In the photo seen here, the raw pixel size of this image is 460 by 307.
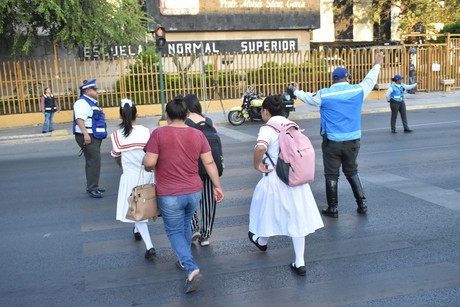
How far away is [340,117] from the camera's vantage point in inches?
254

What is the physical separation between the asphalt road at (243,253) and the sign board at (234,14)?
18.9 meters

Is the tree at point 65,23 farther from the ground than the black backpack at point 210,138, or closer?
farther from the ground

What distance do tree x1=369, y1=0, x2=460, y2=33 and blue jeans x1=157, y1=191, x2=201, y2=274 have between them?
107ft

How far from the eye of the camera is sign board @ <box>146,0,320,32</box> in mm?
26984

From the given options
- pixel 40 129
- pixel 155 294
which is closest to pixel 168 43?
pixel 40 129

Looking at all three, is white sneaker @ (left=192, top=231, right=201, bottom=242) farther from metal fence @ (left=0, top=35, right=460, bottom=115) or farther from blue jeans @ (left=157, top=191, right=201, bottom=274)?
metal fence @ (left=0, top=35, right=460, bottom=115)

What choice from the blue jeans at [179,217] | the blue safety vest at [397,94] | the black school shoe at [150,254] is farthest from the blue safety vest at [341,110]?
the blue safety vest at [397,94]

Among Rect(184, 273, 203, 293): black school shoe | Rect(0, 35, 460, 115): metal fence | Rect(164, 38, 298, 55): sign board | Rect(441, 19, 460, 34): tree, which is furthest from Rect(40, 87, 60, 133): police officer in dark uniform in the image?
Rect(441, 19, 460, 34): tree

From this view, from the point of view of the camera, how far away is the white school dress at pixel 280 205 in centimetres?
493

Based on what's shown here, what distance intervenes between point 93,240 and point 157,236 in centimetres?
75

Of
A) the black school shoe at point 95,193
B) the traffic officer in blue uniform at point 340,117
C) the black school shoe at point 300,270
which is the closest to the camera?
the black school shoe at point 300,270

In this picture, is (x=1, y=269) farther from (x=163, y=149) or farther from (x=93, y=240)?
(x=163, y=149)

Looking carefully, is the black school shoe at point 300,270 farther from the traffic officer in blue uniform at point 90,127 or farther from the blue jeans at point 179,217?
the traffic officer in blue uniform at point 90,127

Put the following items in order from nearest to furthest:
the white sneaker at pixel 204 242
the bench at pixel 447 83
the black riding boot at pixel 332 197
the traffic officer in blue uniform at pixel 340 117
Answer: the white sneaker at pixel 204 242 → the traffic officer in blue uniform at pixel 340 117 → the black riding boot at pixel 332 197 → the bench at pixel 447 83
